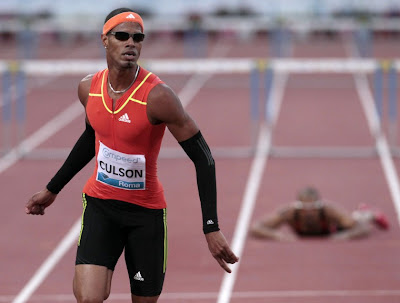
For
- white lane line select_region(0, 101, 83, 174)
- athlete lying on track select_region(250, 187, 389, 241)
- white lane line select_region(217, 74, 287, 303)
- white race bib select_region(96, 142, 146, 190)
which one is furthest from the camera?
white lane line select_region(0, 101, 83, 174)

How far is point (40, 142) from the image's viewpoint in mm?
16578

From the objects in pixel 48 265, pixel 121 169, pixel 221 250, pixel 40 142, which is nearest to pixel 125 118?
pixel 121 169

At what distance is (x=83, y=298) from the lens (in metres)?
5.16

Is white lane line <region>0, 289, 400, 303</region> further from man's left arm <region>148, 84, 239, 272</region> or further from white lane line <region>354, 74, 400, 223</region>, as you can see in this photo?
man's left arm <region>148, 84, 239, 272</region>

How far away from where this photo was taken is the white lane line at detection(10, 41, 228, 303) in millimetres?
8734

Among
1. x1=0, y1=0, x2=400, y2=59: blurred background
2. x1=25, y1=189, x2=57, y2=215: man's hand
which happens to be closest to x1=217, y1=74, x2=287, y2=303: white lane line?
x1=25, y1=189, x2=57, y2=215: man's hand

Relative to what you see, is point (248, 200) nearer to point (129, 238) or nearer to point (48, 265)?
point (48, 265)

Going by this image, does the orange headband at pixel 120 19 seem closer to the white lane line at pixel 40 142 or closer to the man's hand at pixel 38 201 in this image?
the man's hand at pixel 38 201

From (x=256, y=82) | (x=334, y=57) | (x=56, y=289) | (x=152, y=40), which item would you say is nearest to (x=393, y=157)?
(x=256, y=82)

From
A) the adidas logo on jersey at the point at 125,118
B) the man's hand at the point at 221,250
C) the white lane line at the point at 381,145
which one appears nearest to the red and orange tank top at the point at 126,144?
the adidas logo on jersey at the point at 125,118

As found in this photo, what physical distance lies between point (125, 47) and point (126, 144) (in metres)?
0.49

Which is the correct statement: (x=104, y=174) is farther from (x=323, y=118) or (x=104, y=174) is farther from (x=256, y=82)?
(x=323, y=118)

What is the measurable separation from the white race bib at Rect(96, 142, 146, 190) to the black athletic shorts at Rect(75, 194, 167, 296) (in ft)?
0.33

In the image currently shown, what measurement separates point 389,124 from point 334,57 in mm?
12970
